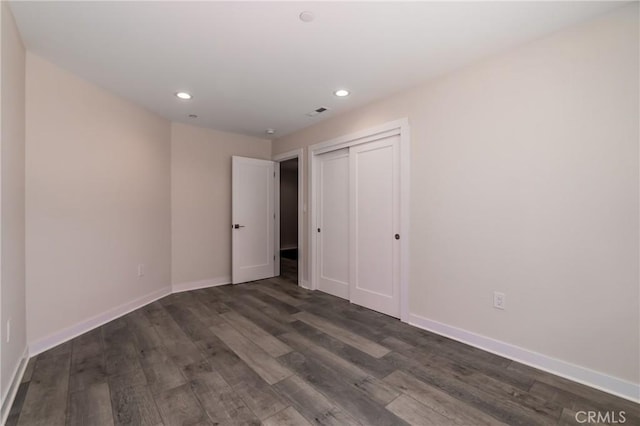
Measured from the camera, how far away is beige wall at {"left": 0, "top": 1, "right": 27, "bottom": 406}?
64.9 inches

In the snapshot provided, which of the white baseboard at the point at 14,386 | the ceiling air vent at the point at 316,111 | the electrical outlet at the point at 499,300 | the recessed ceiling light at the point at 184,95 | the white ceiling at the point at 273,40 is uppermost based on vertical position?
the ceiling air vent at the point at 316,111

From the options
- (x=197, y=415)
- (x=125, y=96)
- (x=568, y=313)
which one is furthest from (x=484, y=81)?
(x=125, y=96)

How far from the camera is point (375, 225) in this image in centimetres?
318

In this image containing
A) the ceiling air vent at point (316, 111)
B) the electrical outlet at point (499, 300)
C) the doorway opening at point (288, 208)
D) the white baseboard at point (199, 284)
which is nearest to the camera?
the electrical outlet at point (499, 300)

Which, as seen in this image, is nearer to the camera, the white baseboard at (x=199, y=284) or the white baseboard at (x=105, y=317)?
the white baseboard at (x=105, y=317)

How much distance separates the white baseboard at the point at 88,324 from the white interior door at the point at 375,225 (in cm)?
258

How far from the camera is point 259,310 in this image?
10.4 ft

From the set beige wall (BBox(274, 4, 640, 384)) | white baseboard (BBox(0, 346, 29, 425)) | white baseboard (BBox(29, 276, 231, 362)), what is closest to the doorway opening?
white baseboard (BBox(29, 276, 231, 362))

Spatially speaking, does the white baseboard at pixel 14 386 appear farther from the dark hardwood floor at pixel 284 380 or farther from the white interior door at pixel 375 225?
the white interior door at pixel 375 225

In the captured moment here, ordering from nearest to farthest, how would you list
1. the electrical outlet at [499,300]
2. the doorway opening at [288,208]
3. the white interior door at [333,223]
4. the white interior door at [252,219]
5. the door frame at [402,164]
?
the electrical outlet at [499,300] → the door frame at [402,164] → the white interior door at [333,223] → the white interior door at [252,219] → the doorway opening at [288,208]

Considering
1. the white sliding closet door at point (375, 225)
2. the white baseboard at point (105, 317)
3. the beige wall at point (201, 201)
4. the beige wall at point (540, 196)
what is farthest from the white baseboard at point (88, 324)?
the beige wall at point (540, 196)

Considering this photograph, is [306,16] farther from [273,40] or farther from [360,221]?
[360,221]

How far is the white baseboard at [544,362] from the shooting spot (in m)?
1.70

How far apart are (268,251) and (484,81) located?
374 centimetres
